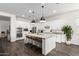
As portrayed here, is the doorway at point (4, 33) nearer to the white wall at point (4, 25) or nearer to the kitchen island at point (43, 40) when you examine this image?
the white wall at point (4, 25)

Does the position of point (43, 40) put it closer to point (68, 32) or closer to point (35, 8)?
point (68, 32)

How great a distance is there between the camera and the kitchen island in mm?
1971

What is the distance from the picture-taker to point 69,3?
1.98 meters

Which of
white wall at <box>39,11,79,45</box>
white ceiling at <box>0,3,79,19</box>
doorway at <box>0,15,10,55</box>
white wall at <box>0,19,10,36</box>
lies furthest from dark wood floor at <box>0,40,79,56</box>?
white ceiling at <box>0,3,79,19</box>

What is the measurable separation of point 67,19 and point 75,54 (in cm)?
84

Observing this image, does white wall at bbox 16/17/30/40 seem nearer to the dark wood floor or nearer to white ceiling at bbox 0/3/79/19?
white ceiling at bbox 0/3/79/19

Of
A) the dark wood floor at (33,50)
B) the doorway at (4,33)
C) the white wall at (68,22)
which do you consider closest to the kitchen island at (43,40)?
the dark wood floor at (33,50)

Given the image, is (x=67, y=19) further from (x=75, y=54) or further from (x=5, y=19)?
(x=5, y=19)

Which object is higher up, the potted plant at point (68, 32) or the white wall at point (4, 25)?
the white wall at point (4, 25)

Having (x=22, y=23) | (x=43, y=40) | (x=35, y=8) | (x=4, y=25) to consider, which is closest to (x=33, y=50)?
(x=43, y=40)

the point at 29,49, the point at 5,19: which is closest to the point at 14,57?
the point at 29,49

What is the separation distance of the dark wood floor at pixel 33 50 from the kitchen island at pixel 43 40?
98 mm

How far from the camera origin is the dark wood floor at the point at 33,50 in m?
1.93

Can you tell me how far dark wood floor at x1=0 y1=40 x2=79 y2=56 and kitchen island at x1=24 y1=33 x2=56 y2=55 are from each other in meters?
0.10
